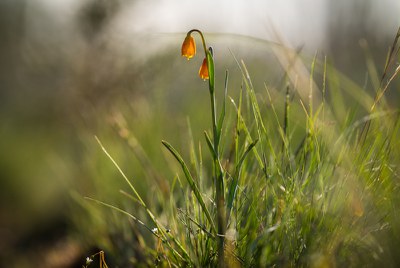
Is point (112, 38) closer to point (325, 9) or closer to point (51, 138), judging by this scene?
point (51, 138)

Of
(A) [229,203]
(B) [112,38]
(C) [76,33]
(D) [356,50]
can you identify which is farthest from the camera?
(D) [356,50]

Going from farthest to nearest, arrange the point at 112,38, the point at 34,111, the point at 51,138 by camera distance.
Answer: the point at 34,111
the point at 51,138
the point at 112,38

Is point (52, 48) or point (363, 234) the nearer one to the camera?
point (363, 234)

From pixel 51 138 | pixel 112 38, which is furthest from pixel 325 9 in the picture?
pixel 51 138

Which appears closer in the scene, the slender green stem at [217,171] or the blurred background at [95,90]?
the slender green stem at [217,171]

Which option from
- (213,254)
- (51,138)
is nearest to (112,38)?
(51,138)

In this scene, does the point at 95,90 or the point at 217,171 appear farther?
the point at 95,90

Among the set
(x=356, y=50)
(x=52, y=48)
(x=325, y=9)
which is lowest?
(x=356, y=50)

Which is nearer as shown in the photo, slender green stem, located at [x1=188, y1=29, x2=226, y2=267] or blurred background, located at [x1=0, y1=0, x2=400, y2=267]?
slender green stem, located at [x1=188, y1=29, x2=226, y2=267]

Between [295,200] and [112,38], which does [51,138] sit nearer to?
[112,38]

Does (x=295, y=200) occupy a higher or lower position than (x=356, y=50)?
higher
